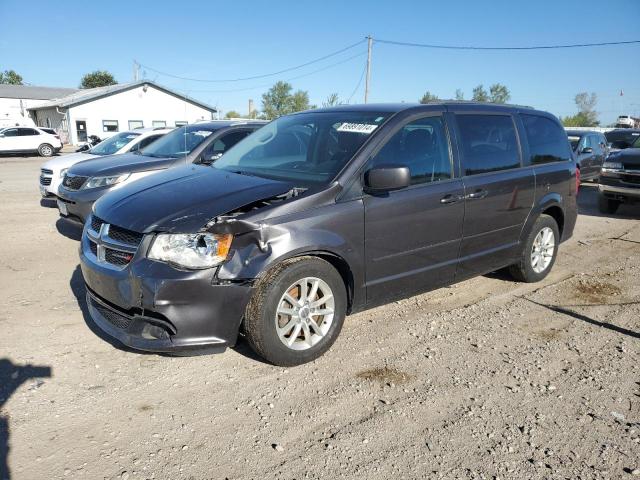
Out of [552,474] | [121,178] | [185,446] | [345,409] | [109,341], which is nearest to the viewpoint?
[552,474]

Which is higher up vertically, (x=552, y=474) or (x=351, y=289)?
(x=351, y=289)

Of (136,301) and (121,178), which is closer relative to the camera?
(136,301)

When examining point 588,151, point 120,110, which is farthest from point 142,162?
point 120,110

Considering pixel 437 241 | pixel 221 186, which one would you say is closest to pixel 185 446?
pixel 221 186

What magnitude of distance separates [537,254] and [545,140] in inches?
49.5

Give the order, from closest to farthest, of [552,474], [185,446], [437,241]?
[552,474] < [185,446] < [437,241]

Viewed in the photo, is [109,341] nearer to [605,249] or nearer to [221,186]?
[221,186]

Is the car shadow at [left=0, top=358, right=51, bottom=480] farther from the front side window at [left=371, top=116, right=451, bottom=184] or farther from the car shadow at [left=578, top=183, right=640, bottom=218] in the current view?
the car shadow at [left=578, top=183, right=640, bottom=218]

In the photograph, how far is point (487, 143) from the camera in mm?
4691

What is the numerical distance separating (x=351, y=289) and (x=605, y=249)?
5186mm

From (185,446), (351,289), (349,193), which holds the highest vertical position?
A: (349,193)

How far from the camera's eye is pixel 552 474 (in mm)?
2504

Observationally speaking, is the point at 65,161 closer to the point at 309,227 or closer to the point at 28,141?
the point at 309,227

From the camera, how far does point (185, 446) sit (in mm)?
2697
